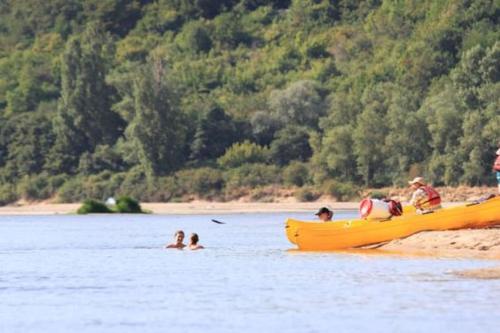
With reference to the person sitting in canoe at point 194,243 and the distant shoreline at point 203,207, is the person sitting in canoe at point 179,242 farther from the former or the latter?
the distant shoreline at point 203,207

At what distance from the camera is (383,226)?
3784cm

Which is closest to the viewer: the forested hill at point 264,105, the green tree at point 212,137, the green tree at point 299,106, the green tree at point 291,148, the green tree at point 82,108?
the forested hill at point 264,105

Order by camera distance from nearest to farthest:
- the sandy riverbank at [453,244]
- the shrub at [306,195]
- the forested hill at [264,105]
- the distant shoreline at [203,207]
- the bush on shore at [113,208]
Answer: the sandy riverbank at [453,244], the distant shoreline at [203,207], the bush on shore at [113,208], the forested hill at [264,105], the shrub at [306,195]

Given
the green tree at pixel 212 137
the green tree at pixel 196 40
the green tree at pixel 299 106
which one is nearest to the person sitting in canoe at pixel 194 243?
the green tree at pixel 212 137

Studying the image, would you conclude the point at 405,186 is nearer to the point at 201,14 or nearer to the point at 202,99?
the point at 202,99

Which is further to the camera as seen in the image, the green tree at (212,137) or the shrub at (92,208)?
the green tree at (212,137)

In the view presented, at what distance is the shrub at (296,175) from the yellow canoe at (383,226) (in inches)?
2109

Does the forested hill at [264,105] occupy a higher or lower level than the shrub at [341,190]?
higher

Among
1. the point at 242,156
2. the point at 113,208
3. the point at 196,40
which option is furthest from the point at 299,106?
the point at 196,40

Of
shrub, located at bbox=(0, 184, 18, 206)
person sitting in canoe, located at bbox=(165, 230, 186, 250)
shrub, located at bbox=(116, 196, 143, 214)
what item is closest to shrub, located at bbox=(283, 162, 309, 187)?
shrub, located at bbox=(116, 196, 143, 214)

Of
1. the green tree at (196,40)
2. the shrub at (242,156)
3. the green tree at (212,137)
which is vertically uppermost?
the green tree at (196,40)

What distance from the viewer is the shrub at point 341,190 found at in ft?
291

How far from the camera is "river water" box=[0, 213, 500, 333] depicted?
25.8m

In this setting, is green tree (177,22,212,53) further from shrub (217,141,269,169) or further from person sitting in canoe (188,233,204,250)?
person sitting in canoe (188,233,204,250)
